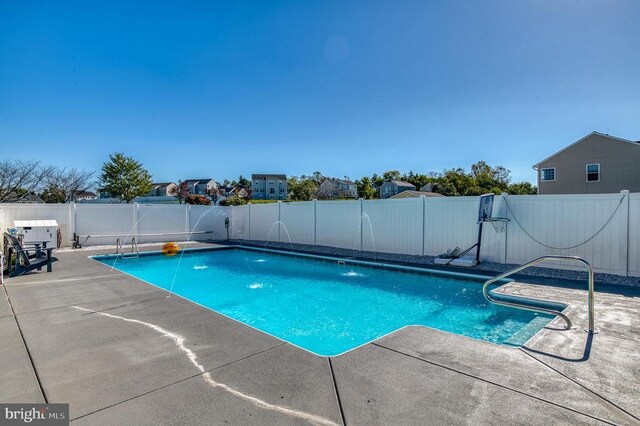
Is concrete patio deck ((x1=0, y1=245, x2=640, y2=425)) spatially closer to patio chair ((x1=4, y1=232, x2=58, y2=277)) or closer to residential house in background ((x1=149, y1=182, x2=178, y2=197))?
patio chair ((x1=4, y1=232, x2=58, y2=277))

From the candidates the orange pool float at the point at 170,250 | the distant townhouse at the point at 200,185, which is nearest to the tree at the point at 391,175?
the distant townhouse at the point at 200,185

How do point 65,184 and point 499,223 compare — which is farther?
point 65,184

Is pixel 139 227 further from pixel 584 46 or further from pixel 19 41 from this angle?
pixel 584 46

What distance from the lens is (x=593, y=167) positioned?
20.9 m

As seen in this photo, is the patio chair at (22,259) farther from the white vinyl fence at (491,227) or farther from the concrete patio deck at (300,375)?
the white vinyl fence at (491,227)

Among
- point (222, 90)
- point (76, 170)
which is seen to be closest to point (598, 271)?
point (222, 90)

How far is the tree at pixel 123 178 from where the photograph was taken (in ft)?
109

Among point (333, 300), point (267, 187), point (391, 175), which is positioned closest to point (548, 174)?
point (333, 300)

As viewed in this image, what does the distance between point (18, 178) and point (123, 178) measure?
9.65 m

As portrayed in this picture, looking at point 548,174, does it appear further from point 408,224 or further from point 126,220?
point 126,220

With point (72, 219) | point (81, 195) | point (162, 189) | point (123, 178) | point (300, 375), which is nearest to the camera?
point (300, 375)

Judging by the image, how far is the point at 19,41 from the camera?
10062mm

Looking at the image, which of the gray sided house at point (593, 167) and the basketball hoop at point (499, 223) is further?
the gray sided house at point (593, 167)

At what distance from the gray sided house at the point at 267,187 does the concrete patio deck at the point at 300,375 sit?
197 ft
